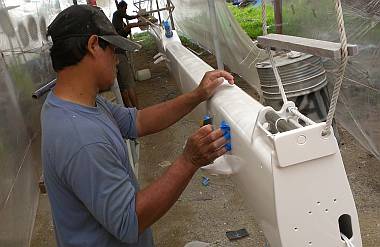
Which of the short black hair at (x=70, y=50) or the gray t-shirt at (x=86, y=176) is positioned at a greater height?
the short black hair at (x=70, y=50)

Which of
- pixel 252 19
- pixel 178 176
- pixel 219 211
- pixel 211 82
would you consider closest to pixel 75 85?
pixel 178 176

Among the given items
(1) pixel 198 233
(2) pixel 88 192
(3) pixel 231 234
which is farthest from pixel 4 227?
(2) pixel 88 192

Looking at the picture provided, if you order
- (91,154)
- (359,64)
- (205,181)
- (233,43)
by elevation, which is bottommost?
(205,181)

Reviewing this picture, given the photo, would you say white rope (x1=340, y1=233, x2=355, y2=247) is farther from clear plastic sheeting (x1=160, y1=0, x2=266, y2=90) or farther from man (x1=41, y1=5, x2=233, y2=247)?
clear plastic sheeting (x1=160, y1=0, x2=266, y2=90)

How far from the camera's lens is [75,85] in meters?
1.42

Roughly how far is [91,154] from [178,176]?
286mm

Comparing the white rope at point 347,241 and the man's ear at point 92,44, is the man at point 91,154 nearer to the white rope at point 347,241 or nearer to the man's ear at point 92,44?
the man's ear at point 92,44

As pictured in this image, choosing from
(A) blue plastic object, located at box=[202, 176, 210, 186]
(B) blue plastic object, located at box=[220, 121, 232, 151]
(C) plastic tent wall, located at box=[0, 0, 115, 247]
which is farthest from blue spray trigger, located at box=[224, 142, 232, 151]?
(A) blue plastic object, located at box=[202, 176, 210, 186]

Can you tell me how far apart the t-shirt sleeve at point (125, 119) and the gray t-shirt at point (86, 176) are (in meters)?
0.40

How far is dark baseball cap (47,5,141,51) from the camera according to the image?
4.55ft

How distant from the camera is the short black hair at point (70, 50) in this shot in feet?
4.52

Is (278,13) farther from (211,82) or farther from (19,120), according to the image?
(211,82)

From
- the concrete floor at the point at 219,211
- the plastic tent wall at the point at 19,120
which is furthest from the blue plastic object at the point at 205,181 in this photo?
the plastic tent wall at the point at 19,120

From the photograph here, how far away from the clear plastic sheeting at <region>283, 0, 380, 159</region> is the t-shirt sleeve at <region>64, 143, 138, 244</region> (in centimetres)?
239
